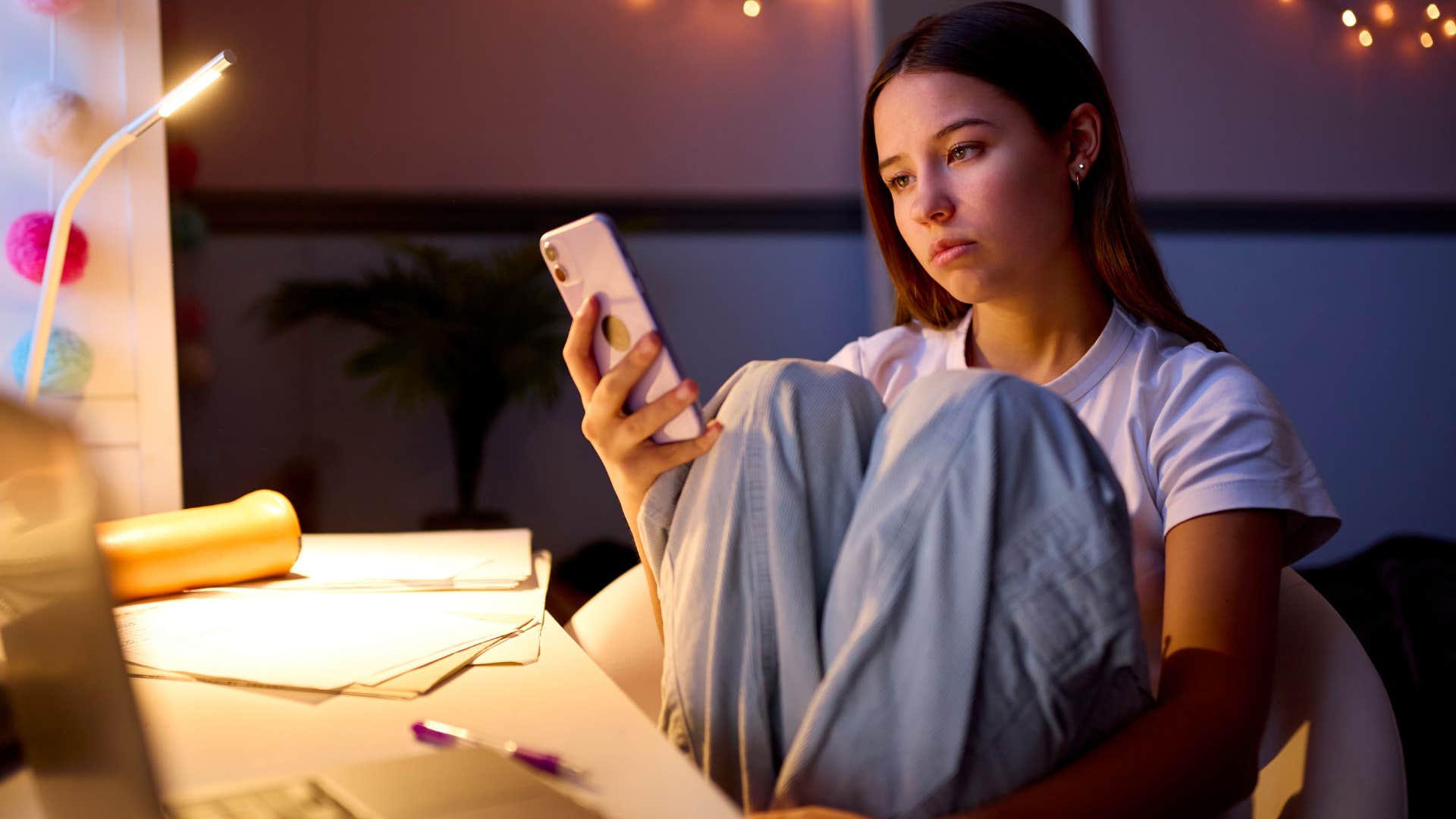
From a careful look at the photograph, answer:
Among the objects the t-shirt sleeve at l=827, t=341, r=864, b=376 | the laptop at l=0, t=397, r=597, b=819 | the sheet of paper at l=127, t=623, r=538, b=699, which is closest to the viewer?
the laptop at l=0, t=397, r=597, b=819

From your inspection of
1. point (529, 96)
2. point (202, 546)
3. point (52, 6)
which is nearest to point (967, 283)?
point (202, 546)

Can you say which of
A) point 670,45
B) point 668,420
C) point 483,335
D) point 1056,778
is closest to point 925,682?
point 1056,778

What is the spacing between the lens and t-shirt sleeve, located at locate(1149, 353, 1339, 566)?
2.98 feet

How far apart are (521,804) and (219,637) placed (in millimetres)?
451

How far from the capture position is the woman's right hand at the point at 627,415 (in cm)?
79

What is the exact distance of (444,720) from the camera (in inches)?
27.2

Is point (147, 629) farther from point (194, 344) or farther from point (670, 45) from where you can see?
point (670, 45)

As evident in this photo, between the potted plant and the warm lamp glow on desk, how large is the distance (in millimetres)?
1044

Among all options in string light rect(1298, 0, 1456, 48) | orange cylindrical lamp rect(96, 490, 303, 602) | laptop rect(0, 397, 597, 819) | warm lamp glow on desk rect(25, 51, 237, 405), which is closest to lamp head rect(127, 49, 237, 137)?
warm lamp glow on desk rect(25, 51, 237, 405)

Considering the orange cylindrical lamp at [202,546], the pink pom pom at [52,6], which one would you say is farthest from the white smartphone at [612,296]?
the pink pom pom at [52,6]

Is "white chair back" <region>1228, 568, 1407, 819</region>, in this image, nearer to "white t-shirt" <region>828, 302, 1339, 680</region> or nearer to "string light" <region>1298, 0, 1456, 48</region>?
"white t-shirt" <region>828, 302, 1339, 680</region>

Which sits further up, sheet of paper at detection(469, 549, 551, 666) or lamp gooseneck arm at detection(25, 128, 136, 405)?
lamp gooseneck arm at detection(25, 128, 136, 405)

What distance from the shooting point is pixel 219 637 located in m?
0.88

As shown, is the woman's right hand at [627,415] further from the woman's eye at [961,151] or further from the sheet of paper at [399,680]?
the woman's eye at [961,151]
